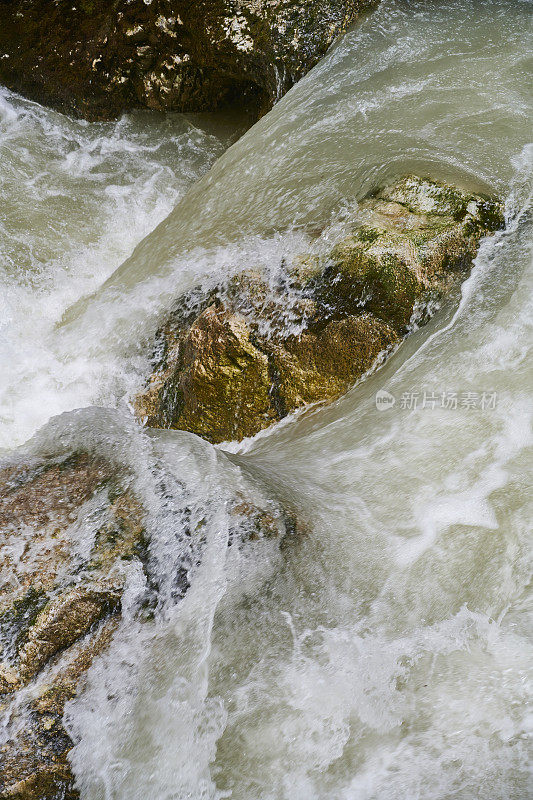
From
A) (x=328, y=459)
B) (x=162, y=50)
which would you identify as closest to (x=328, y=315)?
(x=328, y=459)

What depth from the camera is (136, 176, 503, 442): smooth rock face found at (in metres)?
3.05

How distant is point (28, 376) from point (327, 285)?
1795 mm

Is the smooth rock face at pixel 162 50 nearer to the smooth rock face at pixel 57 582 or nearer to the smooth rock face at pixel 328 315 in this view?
the smooth rock face at pixel 328 315

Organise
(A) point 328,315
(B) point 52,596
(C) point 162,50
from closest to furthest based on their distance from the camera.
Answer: (B) point 52,596 < (A) point 328,315 < (C) point 162,50

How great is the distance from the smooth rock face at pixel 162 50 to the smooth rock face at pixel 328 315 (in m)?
2.15

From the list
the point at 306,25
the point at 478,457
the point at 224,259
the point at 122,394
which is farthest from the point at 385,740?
the point at 306,25

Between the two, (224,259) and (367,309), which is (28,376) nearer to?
(224,259)

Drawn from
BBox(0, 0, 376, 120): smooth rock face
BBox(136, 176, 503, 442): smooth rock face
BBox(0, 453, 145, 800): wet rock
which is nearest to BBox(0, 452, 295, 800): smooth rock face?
BBox(0, 453, 145, 800): wet rock

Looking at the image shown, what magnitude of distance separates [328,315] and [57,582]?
1.78m

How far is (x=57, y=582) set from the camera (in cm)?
198

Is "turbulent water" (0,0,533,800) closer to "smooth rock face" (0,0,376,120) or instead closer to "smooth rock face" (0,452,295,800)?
"smooth rock face" (0,452,295,800)

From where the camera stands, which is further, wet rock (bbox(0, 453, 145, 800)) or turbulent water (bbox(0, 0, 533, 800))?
turbulent water (bbox(0, 0, 533, 800))

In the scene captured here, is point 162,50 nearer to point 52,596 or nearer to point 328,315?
point 328,315

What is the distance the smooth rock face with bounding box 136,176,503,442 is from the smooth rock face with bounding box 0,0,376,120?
2151mm
